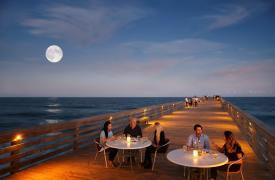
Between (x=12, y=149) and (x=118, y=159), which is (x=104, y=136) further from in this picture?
(x=12, y=149)

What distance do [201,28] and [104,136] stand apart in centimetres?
2194

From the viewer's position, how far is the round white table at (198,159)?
11.7 feet

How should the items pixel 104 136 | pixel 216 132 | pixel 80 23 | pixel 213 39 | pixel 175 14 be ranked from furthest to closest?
1. pixel 213 39
2. pixel 175 14
3. pixel 80 23
4. pixel 216 132
5. pixel 104 136

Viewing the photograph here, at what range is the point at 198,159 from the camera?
3838 mm

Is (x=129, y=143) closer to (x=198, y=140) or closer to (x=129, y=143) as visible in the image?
(x=129, y=143)

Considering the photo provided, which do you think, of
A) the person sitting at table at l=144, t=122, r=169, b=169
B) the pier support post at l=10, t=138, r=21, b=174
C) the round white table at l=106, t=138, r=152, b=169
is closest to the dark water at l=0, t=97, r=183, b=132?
the pier support post at l=10, t=138, r=21, b=174

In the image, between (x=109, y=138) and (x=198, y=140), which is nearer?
(x=198, y=140)

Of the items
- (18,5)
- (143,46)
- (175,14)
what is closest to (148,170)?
(18,5)

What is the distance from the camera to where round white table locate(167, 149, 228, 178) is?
3568mm

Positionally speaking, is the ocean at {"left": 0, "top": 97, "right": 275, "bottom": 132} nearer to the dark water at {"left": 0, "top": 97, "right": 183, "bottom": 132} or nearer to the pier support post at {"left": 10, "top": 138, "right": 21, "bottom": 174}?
the dark water at {"left": 0, "top": 97, "right": 183, "bottom": 132}

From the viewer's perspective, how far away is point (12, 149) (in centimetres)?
487

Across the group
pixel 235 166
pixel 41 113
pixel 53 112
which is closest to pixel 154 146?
pixel 235 166

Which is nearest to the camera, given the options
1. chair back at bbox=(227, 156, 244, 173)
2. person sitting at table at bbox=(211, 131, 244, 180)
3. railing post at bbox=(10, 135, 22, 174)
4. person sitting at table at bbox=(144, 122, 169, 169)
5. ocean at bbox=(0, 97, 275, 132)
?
chair back at bbox=(227, 156, 244, 173)

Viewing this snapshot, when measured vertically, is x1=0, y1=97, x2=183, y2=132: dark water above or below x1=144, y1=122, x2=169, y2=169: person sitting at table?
below
